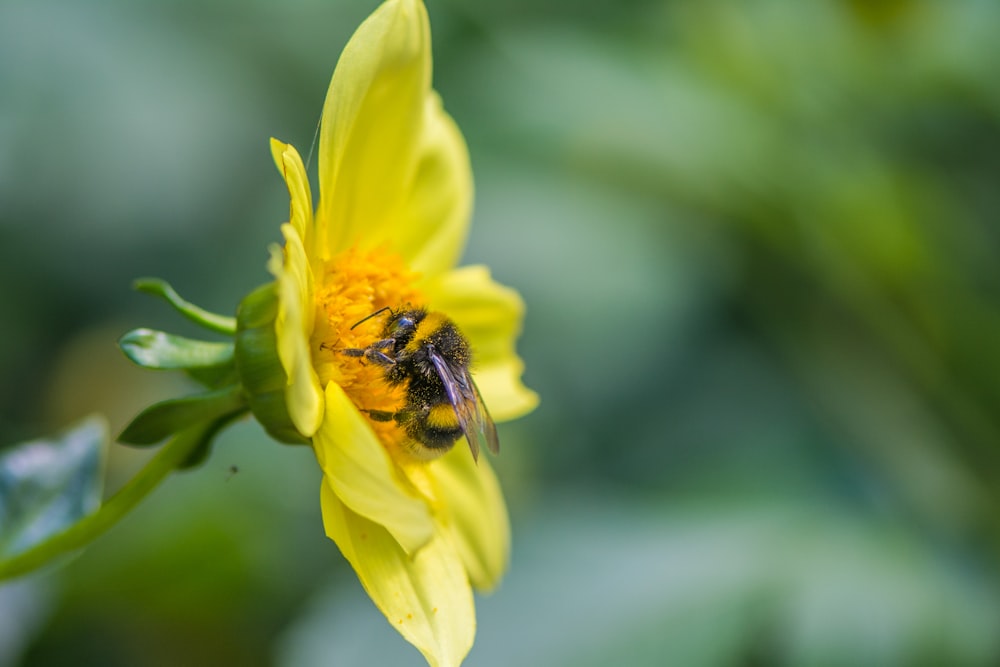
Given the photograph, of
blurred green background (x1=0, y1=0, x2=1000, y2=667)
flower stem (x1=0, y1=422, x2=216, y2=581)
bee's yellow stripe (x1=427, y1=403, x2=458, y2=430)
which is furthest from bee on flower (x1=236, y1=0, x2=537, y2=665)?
blurred green background (x1=0, y1=0, x2=1000, y2=667)

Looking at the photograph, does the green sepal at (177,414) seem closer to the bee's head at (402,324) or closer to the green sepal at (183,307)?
the green sepal at (183,307)

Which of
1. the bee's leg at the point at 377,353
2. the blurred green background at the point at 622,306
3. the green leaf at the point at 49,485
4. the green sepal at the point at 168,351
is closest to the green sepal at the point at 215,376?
the green sepal at the point at 168,351

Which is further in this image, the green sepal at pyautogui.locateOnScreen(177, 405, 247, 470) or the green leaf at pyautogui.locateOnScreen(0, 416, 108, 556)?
the green leaf at pyautogui.locateOnScreen(0, 416, 108, 556)

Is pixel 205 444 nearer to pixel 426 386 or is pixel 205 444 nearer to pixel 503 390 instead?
pixel 426 386

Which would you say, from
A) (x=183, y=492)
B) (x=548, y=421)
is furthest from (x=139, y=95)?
(x=548, y=421)

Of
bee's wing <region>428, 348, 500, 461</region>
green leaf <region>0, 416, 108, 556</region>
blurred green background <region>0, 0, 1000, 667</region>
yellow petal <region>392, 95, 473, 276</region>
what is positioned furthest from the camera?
blurred green background <region>0, 0, 1000, 667</region>

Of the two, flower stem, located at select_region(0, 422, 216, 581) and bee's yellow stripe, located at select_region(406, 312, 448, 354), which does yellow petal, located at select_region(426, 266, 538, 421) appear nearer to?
bee's yellow stripe, located at select_region(406, 312, 448, 354)

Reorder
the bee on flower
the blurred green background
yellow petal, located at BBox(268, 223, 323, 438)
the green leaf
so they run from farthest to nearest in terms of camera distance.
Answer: the blurred green background, the green leaf, the bee on flower, yellow petal, located at BBox(268, 223, 323, 438)

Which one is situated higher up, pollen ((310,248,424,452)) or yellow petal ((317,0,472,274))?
yellow petal ((317,0,472,274))
